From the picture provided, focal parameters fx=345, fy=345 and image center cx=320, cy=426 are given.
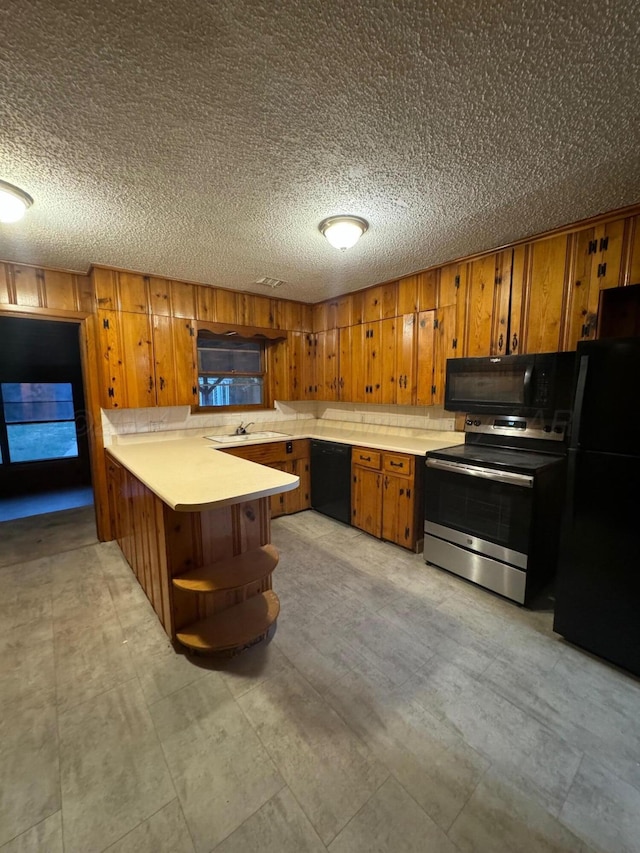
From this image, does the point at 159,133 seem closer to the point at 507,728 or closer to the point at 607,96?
the point at 607,96

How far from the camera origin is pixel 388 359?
3.56 metres

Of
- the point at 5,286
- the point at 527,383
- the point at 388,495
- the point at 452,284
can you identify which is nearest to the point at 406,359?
the point at 452,284

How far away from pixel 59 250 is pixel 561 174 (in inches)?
130

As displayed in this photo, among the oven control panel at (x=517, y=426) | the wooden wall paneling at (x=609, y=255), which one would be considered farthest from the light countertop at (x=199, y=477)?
the wooden wall paneling at (x=609, y=255)

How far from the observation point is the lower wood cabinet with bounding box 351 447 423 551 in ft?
9.86

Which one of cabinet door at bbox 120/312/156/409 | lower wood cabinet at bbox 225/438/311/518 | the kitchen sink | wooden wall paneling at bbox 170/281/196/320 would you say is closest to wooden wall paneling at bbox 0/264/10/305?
cabinet door at bbox 120/312/156/409

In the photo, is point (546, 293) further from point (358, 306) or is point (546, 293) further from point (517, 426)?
point (358, 306)

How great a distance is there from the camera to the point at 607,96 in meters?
1.25

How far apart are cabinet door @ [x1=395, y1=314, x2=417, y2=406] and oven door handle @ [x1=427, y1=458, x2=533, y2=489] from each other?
0.87m

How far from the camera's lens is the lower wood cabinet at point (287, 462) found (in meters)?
3.63

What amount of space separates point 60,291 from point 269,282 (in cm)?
186

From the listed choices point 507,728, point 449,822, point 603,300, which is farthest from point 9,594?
point 603,300

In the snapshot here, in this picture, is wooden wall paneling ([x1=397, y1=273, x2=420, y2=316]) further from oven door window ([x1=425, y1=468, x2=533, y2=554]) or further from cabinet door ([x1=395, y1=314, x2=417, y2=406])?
oven door window ([x1=425, y1=468, x2=533, y2=554])

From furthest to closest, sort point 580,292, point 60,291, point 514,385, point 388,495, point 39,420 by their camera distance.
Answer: point 39,420 < point 388,495 < point 60,291 < point 514,385 < point 580,292
